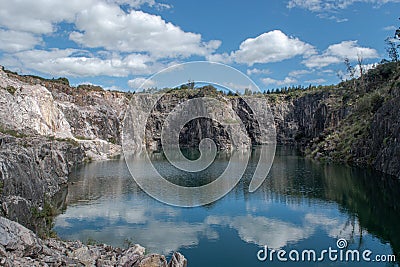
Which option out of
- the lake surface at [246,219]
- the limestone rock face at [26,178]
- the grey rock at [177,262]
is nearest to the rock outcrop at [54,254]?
the grey rock at [177,262]

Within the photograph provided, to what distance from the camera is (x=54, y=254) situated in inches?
621

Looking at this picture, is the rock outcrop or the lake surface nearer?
the rock outcrop

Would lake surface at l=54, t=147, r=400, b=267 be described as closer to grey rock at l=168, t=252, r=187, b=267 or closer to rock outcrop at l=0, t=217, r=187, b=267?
grey rock at l=168, t=252, r=187, b=267

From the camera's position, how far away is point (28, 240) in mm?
15156

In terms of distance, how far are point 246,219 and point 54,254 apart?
16.9 metres

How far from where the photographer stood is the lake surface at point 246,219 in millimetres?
23281

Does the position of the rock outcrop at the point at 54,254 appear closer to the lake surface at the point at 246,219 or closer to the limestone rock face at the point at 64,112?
the lake surface at the point at 246,219

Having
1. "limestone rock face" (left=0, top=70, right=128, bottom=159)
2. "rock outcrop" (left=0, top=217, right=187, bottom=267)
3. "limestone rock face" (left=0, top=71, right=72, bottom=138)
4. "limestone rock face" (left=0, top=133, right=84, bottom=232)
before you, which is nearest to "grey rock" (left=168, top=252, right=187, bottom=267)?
"rock outcrop" (left=0, top=217, right=187, bottom=267)

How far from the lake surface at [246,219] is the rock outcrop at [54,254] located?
385 centimetres

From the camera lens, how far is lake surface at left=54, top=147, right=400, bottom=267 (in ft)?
76.4

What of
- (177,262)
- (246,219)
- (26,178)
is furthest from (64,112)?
(177,262)

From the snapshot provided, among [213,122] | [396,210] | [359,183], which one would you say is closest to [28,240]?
[396,210]

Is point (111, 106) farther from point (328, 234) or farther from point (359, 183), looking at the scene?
point (328, 234)

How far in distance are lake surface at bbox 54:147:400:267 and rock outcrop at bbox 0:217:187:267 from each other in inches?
152
